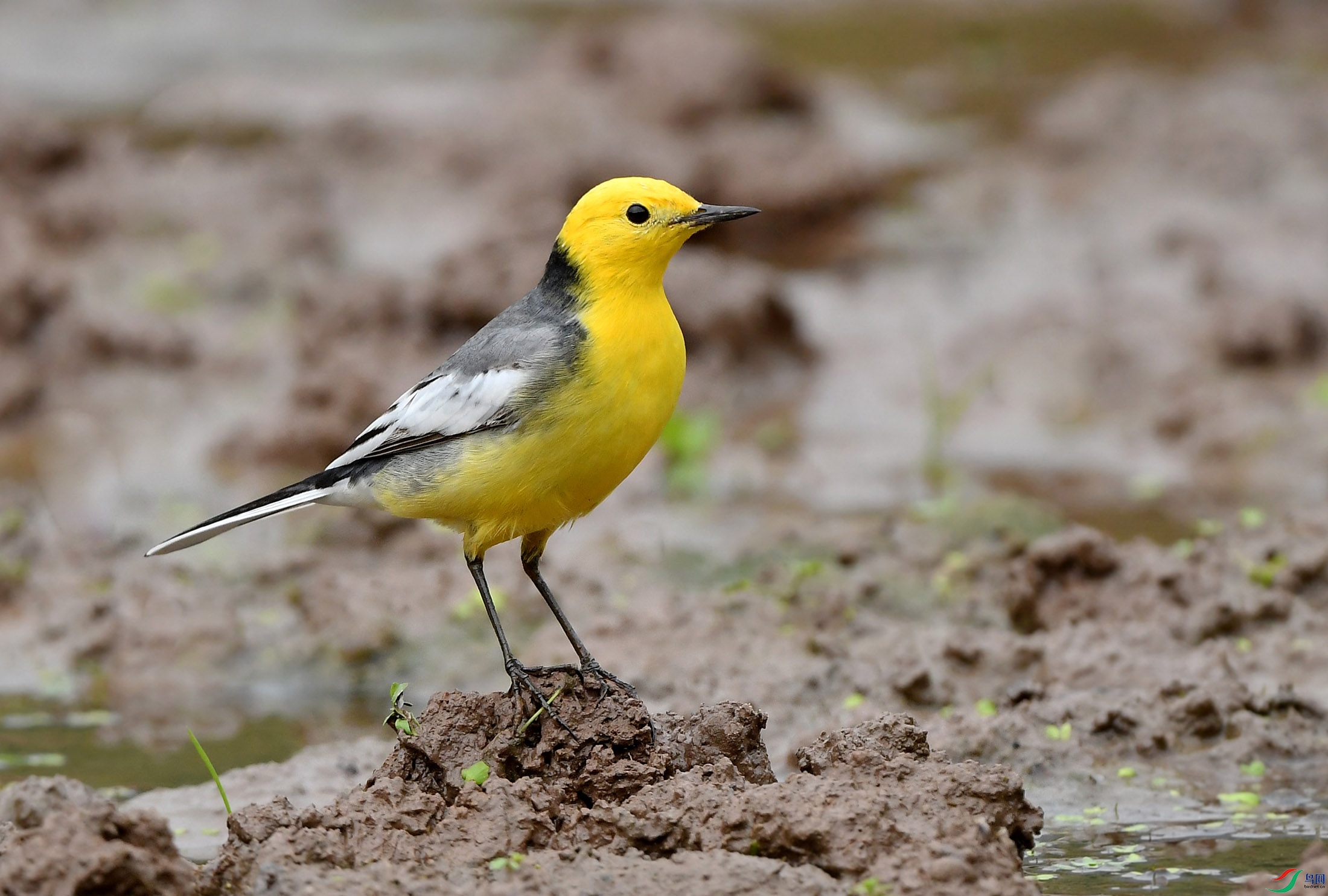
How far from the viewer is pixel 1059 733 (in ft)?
19.9

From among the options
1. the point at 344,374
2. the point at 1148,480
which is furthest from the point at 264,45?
the point at 1148,480

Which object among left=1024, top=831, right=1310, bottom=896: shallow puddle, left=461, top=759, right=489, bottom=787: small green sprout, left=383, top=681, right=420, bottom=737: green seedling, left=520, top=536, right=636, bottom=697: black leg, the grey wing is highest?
the grey wing

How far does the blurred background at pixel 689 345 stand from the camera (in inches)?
300

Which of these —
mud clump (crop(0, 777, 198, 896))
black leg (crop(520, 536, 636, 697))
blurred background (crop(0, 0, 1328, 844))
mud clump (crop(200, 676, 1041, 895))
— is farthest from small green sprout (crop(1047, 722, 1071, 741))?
mud clump (crop(0, 777, 198, 896))

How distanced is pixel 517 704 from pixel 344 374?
5.79 m

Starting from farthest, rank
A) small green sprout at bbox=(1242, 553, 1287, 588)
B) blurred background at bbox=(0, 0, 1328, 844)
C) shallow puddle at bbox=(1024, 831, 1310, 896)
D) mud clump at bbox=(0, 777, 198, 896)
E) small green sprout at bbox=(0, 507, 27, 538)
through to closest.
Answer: small green sprout at bbox=(0, 507, 27, 538) < blurred background at bbox=(0, 0, 1328, 844) < small green sprout at bbox=(1242, 553, 1287, 588) < shallow puddle at bbox=(1024, 831, 1310, 896) < mud clump at bbox=(0, 777, 198, 896)

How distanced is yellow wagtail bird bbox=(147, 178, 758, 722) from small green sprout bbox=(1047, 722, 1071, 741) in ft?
5.65

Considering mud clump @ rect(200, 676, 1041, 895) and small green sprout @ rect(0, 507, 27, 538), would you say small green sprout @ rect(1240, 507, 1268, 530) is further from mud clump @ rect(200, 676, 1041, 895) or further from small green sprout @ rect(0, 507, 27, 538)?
small green sprout @ rect(0, 507, 27, 538)

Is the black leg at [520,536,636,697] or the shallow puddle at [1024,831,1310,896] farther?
the black leg at [520,536,636,697]

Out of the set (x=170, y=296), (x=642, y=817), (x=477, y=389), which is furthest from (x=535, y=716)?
(x=170, y=296)

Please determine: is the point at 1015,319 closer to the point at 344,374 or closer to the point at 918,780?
the point at 344,374

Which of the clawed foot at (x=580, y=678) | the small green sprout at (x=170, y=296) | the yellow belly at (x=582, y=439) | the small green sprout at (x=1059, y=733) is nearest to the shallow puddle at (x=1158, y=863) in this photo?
the small green sprout at (x=1059, y=733)

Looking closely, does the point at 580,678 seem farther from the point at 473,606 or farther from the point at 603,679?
the point at 473,606

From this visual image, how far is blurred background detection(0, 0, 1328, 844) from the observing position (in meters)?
7.62
